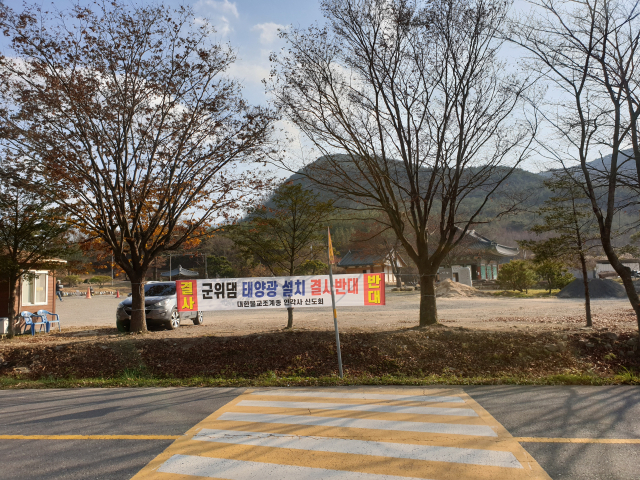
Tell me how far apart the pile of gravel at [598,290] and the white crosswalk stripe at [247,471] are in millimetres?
28217

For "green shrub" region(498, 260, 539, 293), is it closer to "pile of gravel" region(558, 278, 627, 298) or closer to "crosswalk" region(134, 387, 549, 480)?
"pile of gravel" region(558, 278, 627, 298)

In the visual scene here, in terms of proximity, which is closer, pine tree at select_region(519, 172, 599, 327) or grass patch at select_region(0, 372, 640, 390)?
grass patch at select_region(0, 372, 640, 390)

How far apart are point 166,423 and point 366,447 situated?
254cm

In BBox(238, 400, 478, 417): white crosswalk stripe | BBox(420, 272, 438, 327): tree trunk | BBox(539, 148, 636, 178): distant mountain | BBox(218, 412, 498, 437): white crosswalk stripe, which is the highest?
BBox(539, 148, 636, 178): distant mountain

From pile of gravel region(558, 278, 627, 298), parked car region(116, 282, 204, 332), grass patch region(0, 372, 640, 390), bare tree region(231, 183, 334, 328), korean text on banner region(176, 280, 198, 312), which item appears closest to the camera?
grass patch region(0, 372, 640, 390)

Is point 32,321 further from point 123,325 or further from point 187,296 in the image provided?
point 187,296

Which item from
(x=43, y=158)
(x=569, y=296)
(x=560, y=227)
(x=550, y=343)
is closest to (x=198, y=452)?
(x=550, y=343)

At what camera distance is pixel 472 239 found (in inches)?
1844

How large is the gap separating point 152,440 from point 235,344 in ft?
15.9

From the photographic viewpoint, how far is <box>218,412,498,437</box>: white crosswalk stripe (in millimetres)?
5062

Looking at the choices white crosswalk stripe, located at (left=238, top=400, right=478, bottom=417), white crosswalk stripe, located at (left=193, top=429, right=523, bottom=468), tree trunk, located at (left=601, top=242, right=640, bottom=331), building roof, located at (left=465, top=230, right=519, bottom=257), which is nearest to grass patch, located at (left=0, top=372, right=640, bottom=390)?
white crosswalk stripe, located at (left=238, top=400, right=478, bottom=417)

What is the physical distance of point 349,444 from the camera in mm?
4680

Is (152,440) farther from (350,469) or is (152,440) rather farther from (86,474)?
(350,469)

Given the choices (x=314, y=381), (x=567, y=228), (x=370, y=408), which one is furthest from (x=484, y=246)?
(x=370, y=408)
